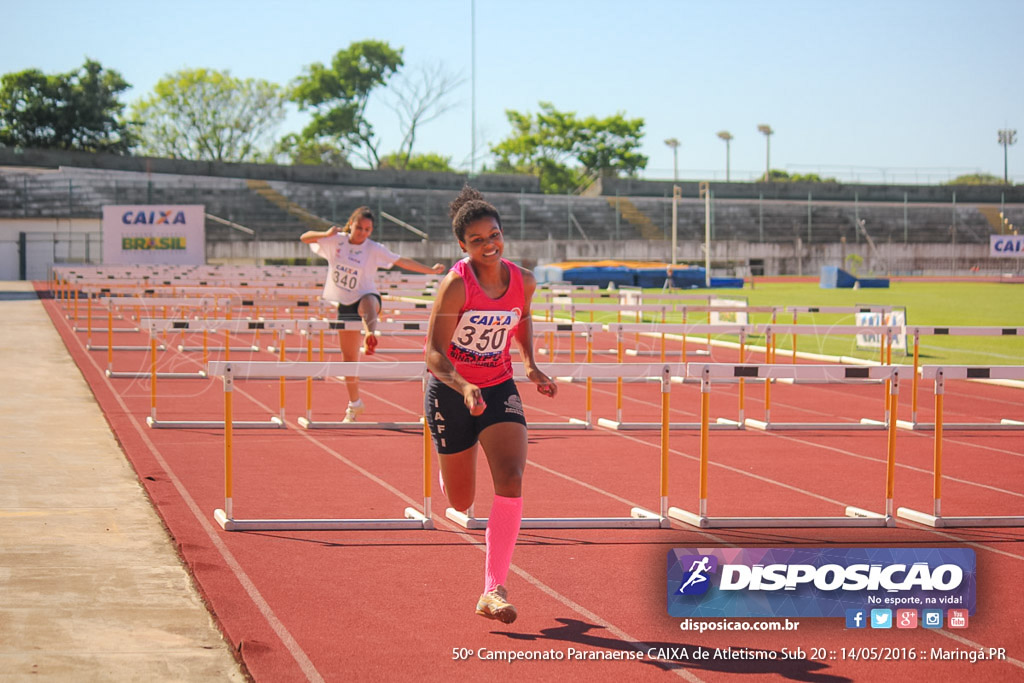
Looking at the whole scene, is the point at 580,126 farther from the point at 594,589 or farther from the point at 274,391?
the point at 594,589

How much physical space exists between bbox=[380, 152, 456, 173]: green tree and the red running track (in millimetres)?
84227

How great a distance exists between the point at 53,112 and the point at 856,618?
83.5 meters

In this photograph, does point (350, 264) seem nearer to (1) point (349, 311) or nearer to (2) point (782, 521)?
(1) point (349, 311)

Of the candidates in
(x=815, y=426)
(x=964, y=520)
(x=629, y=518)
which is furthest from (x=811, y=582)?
(x=815, y=426)

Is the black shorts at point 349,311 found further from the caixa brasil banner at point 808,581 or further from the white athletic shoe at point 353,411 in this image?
the caixa brasil banner at point 808,581

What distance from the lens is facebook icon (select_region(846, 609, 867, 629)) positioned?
4871 millimetres

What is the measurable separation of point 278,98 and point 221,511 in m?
89.0

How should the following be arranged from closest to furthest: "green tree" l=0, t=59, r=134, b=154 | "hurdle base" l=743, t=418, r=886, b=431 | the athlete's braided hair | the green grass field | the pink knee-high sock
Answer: the pink knee-high sock
the athlete's braided hair
"hurdle base" l=743, t=418, r=886, b=431
the green grass field
"green tree" l=0, t=59, r=134, b=154

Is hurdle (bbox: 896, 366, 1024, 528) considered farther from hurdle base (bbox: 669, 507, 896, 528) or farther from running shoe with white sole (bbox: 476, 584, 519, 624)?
running shoe with white sole (bbox: 476, 584, 519, 624)

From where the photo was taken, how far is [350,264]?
11305 millimetres

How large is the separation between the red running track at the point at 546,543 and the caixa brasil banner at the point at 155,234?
32.5m

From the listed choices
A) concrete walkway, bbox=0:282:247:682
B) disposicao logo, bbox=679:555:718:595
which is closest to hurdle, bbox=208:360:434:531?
concrete walkway, bbox=0:282:247:682

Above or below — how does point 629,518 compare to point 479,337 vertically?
below

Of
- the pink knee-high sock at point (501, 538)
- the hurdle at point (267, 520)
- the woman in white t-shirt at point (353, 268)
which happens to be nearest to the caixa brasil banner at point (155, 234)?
the woman in white t-shirt at point (353, 268)
